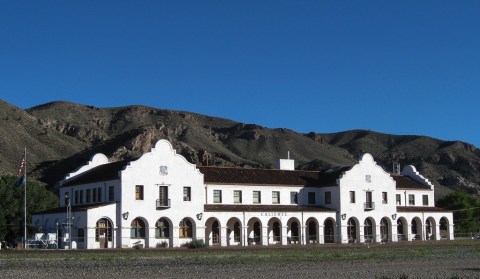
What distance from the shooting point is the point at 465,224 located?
83062 millimetres

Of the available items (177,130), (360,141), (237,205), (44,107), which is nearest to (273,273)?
(237,205)

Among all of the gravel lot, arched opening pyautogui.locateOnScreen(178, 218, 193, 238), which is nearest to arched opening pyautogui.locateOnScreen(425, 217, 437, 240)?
arched opening pyautogui.locateOnScreen(178, 218, 193, 238)

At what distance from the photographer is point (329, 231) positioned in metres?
67.6

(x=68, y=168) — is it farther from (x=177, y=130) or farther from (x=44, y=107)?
(x=44, y=107)

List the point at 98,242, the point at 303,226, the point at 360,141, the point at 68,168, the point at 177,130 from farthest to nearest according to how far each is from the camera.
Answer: the point at 360,141 → the point at 177,130 → the point at 68,168 → the point at 303,226 → the point at 98,242

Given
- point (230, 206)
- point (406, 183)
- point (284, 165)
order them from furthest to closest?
1. point (406, 183)
2. point (284, 165)
3. point (230, 206)

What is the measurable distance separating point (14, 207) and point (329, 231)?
26140 millimetres

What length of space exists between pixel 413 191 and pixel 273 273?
1987 inches

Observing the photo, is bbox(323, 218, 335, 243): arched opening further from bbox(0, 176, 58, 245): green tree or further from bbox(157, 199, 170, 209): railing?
bbox(0, 176, 58, 245): green tree

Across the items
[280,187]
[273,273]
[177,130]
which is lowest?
[273,273]

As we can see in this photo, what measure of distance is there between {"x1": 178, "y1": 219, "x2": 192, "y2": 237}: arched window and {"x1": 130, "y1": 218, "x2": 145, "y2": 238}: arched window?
3.22 meters

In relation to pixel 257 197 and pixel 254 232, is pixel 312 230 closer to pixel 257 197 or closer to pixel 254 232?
pixel 254 232

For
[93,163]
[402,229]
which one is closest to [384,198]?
[402,229]

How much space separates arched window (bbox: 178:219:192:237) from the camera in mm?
59844
